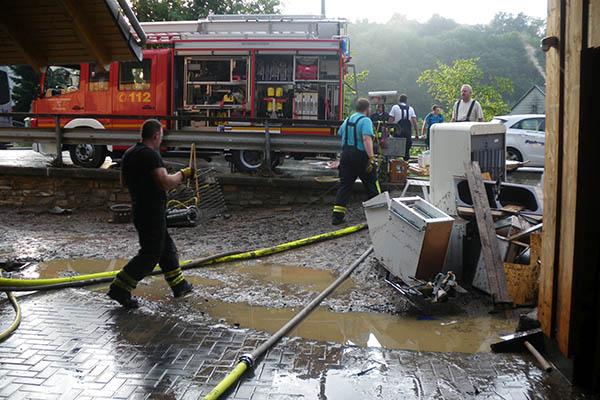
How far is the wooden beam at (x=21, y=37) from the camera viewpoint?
4988 millimetres

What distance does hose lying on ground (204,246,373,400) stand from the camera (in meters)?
3.51

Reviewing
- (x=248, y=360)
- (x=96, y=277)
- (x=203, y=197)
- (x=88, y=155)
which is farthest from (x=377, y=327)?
(x=88, y=155)

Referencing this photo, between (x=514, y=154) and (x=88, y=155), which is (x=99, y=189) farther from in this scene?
(x=514, y=154)

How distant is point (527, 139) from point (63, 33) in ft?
41.8

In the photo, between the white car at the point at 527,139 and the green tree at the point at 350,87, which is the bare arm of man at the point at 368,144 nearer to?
the green tree at the point at 350,87

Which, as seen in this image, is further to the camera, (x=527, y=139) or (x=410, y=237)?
(x=527, y=139)

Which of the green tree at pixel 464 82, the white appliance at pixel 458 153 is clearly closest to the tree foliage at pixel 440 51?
the green tree at pixel 464 82

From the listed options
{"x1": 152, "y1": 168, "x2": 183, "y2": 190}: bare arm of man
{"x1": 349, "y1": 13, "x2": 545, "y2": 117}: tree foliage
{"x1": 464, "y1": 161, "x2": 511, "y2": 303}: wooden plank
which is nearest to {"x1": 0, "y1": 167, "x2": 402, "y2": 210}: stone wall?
{"x1": 464, "y1": 161, "x2": 511, "y2": 303}: wooden plank

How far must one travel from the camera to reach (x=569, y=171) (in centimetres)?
381

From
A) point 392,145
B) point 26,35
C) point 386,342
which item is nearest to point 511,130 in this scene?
point 392,145

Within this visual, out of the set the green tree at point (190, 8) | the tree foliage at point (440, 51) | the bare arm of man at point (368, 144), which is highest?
the tree foliage at point (440, 51)

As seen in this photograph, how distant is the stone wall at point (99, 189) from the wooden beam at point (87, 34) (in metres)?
4.93

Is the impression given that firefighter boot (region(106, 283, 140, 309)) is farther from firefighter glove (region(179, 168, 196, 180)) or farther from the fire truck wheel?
the fire truck wheel

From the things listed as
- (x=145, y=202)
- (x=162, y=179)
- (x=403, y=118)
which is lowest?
(x=145, y=202)
